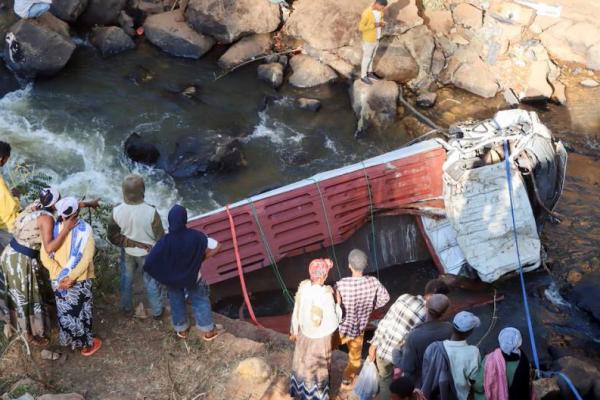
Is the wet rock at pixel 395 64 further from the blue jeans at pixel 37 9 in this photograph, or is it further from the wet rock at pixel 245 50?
the blue jeans at pixel 37 9

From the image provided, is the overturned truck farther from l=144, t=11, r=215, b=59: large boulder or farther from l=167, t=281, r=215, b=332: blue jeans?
l=144, t=11, r=215, b=59: large boulder

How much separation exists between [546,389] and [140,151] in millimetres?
7573

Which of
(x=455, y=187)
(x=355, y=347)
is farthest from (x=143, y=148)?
(x=355, y=347)

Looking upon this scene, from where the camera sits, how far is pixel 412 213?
8547 millimetres

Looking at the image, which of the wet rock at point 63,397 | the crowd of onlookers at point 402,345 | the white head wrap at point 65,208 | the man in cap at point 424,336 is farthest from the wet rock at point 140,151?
the man in cap at point 424,336

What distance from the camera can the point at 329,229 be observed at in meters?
8.16

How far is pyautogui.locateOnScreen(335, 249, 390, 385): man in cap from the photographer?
16.4ft

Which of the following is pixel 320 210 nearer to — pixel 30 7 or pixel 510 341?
pixel 510 341

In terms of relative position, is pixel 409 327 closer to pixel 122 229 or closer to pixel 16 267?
pixel 122 229

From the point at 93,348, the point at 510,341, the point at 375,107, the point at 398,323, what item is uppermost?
the point at 510,341

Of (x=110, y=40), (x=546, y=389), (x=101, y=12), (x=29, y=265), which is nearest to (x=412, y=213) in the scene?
(x=546, y=389)

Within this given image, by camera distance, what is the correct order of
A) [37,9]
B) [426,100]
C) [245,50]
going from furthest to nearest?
[245,50] → [426,100] → [37,9]

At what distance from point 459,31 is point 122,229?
34.2ft

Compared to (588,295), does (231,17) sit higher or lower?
higher
